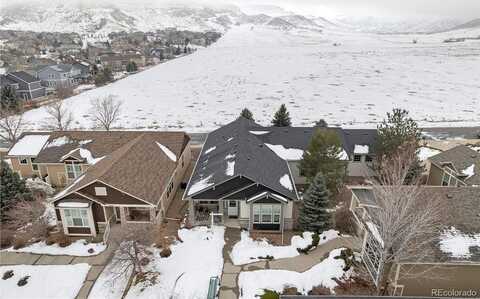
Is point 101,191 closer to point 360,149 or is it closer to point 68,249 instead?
point 68,249

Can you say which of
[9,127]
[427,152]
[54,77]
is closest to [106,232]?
[9,127]

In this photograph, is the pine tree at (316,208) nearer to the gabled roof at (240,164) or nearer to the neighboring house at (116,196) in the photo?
the gabled roof at (240,164)

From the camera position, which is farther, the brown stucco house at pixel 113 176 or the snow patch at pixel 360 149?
the snow patch at pixel 360 149

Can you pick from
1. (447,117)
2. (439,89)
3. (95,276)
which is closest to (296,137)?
(95,276)

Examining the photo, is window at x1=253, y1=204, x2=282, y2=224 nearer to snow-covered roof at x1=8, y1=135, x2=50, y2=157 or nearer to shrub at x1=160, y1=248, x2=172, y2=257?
shrub at x1=160, y1=248, x2=172, y2=257

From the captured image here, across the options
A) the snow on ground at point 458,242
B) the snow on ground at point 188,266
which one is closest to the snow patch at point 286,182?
the snow on ground at point 188,266

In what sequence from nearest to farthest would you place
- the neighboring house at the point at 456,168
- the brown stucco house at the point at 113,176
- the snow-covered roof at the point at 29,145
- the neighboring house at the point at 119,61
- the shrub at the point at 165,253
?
the shrub at the point at 165,253 < the brown stucco house at the point at 113,176 < the neighboring house at the point at 456,168 < the snow-covered roof at the point at 29,145 < the neighboring house at the point at 119,61

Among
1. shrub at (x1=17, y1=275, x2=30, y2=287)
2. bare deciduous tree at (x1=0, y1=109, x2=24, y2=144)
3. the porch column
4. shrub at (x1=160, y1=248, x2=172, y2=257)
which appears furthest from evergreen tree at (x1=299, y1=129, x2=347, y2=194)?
bare deciduous tree at (x1=0, y1=109, x2=24, y2=144)
